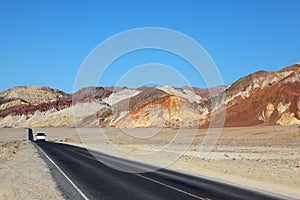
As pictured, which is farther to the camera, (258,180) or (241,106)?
(241,106)

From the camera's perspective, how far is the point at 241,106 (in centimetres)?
9975

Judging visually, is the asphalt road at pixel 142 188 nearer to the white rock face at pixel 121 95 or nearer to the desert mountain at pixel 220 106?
the white rock face at pixel 121 95

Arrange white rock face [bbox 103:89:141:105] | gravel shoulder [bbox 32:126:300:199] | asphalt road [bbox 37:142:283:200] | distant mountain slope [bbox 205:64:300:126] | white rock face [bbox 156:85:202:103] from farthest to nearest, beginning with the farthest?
white rock face [bbox 156:85:202:103], distant mountain slope [bbox 205:64:300:126], white rock face [bbox 103:89:141:105], gravel shoulder [bbox 32:126:300:199], asphalt road [bbox 37:142:283:200]

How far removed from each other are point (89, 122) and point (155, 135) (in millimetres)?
46696

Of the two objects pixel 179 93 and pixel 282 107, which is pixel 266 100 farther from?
pixel 179 93

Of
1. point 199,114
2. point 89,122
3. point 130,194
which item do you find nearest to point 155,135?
point 199,114

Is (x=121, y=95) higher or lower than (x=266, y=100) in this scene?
higher

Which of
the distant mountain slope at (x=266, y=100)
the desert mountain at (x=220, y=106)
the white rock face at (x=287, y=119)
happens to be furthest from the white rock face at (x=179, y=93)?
the white rock face at (x=287, y=119)

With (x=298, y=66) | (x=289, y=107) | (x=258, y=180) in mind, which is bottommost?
(x=258, y=180)

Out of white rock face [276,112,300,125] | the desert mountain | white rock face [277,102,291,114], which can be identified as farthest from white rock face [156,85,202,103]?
white rock face [276,112,300,125]

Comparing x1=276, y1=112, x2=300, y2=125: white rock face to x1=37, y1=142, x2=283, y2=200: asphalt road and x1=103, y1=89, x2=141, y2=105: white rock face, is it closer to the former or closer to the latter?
x1=103, y1=89, x2=141, y2=105: white rock face

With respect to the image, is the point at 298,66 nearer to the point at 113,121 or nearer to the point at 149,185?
the point at 113,121

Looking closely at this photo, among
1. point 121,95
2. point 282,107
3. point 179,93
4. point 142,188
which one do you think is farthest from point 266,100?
point 142,188

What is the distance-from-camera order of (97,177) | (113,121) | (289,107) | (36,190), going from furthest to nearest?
(113,121) → (289,107) → (97,177) → (36,190)
